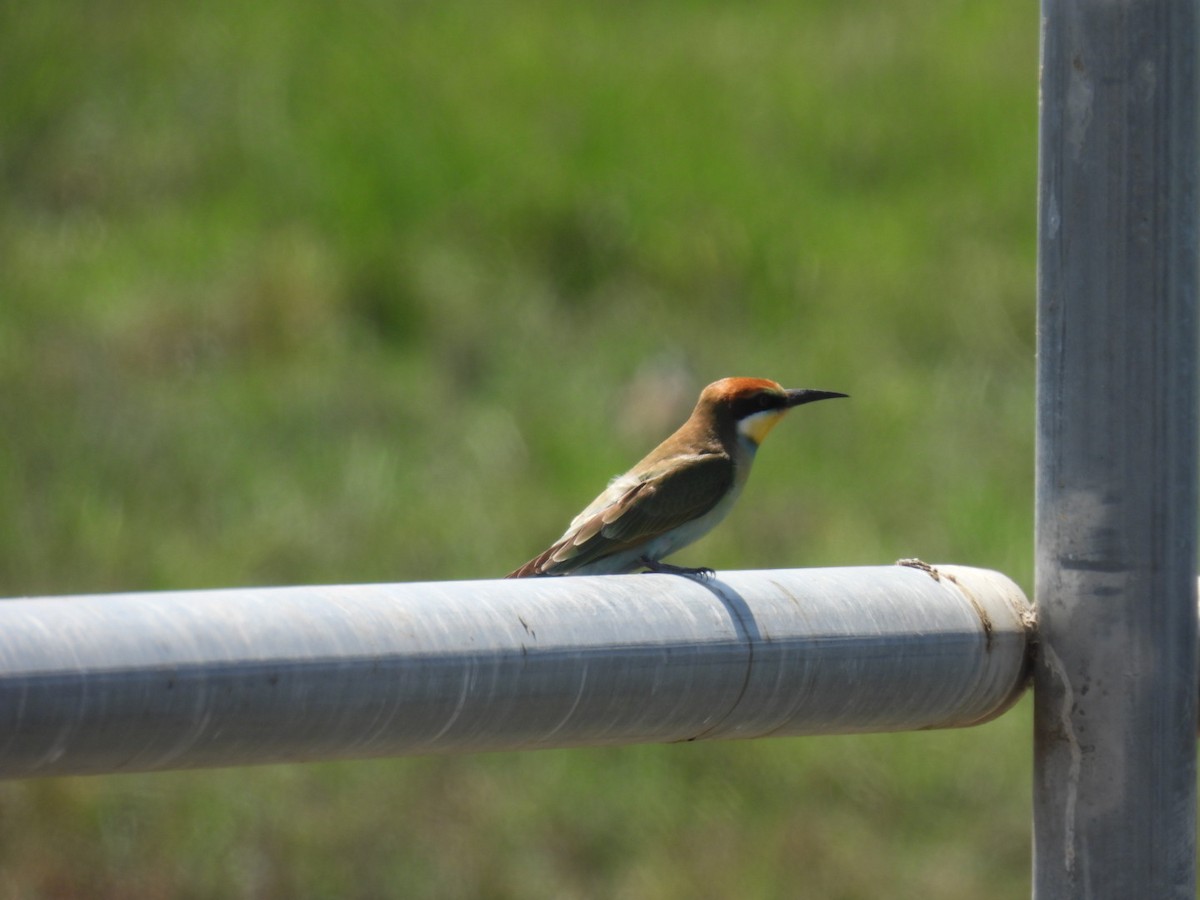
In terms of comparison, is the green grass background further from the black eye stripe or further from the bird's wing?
the bird's wing

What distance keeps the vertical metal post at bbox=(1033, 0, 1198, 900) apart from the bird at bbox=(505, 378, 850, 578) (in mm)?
1785

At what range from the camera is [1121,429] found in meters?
1.84

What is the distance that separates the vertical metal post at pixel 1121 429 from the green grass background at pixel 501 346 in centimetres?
571

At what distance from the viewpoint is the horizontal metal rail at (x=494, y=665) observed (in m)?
1.39

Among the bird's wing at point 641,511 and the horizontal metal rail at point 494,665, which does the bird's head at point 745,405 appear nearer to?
the bird's wing at point 641,511

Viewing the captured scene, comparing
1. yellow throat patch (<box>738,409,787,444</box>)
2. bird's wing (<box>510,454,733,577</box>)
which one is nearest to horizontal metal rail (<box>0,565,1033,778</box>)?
bird's wing (<box>510,454,733,577</box>)

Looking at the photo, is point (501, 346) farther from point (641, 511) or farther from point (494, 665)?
point (494, 665)

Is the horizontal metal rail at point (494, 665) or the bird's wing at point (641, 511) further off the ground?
the horizontal metal rail at point (494, 665)

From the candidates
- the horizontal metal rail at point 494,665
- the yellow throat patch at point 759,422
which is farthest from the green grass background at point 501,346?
the horizontal metal rail at point 494,665

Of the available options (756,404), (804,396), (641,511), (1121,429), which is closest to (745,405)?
(756,404)

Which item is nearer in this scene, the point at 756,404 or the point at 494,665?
the point at 494,665

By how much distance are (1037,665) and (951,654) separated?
0.19 metres

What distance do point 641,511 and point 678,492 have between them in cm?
12

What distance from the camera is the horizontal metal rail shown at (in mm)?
1392
